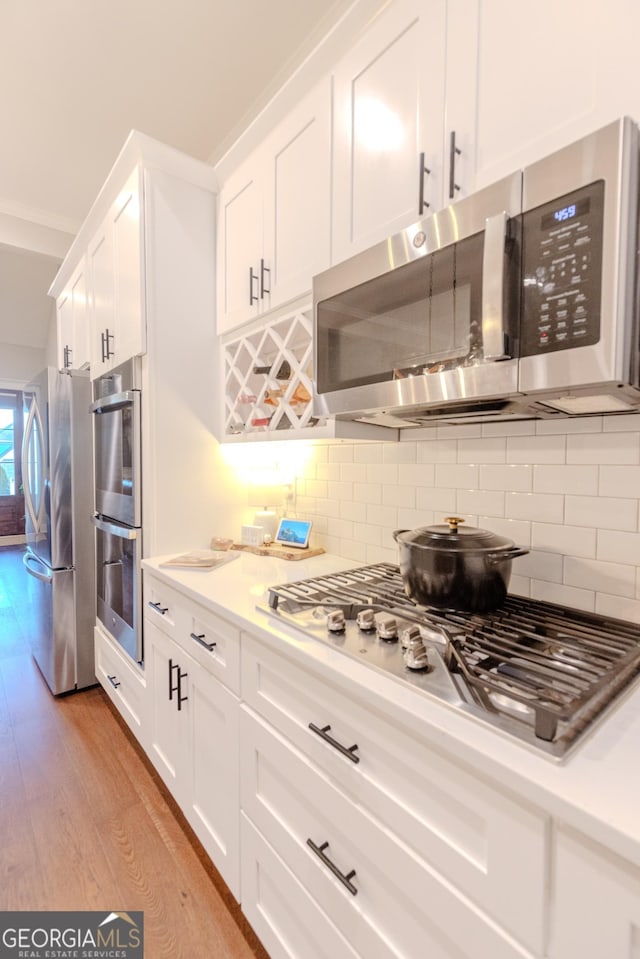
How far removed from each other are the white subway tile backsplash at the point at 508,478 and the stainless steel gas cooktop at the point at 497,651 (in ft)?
1.00

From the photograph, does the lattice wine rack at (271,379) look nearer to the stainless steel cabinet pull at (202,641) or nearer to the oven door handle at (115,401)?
the oven door handle at (115,401)

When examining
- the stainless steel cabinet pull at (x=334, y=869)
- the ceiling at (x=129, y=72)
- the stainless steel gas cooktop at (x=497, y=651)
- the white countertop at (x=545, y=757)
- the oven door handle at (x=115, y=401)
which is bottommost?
the stainless steel cabinet pull at (x=334, y=869)

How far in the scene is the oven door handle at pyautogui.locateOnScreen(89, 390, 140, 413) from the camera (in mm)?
1832

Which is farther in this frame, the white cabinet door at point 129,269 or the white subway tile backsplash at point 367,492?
the white cabinet door at point 129,269

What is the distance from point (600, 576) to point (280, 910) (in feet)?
3.61

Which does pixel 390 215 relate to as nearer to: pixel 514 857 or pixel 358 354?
pixel 358 354

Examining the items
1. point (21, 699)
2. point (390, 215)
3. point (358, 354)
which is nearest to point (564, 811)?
point (358, 354)

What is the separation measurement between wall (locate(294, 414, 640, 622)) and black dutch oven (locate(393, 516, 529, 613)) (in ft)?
0.73

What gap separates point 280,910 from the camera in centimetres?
103

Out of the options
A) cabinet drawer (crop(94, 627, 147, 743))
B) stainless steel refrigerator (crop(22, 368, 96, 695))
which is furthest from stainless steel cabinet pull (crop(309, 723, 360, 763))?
stainless steel refrigerator (crop(22, 368, 96, 695))

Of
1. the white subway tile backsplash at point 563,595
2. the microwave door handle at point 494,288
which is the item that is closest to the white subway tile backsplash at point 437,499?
the white subway tile backsplash at point 563,595

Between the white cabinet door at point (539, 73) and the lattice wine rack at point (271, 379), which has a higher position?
the white cabinet door at point (539, 73)

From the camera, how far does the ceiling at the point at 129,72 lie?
1698 mm

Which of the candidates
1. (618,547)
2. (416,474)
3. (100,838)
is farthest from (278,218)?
(100,838)
